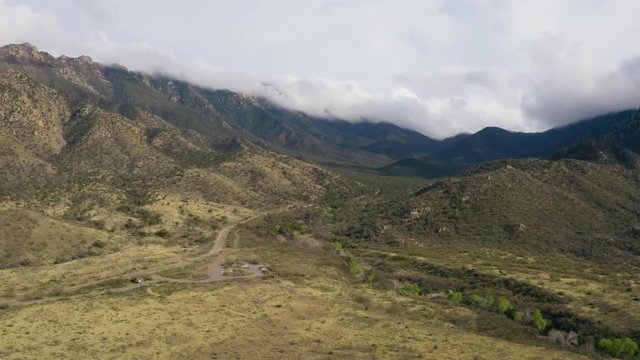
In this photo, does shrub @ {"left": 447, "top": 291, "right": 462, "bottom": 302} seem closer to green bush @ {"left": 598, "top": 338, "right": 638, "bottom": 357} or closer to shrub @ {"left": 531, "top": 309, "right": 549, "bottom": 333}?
shrub @ {"left": 531, "top": 309, "right": 549, "bottom": 333}

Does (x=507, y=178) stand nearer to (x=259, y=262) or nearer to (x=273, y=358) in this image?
(x=259, y=262)

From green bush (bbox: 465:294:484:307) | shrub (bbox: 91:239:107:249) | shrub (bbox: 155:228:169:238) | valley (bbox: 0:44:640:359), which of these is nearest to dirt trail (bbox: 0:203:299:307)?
valley (bbox: 0:44:640:359)

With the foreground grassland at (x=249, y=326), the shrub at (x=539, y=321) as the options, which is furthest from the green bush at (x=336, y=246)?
the shrub at (x=539, y=321)

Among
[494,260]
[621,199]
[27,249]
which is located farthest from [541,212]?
[27,249]

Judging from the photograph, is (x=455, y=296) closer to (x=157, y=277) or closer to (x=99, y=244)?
(x=157, y=277)

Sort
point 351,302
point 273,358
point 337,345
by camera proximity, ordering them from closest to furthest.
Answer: point 273,358, point 337,345, point 351,302

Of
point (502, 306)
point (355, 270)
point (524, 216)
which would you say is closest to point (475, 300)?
point (502, 306)

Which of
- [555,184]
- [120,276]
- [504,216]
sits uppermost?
[555,184]
